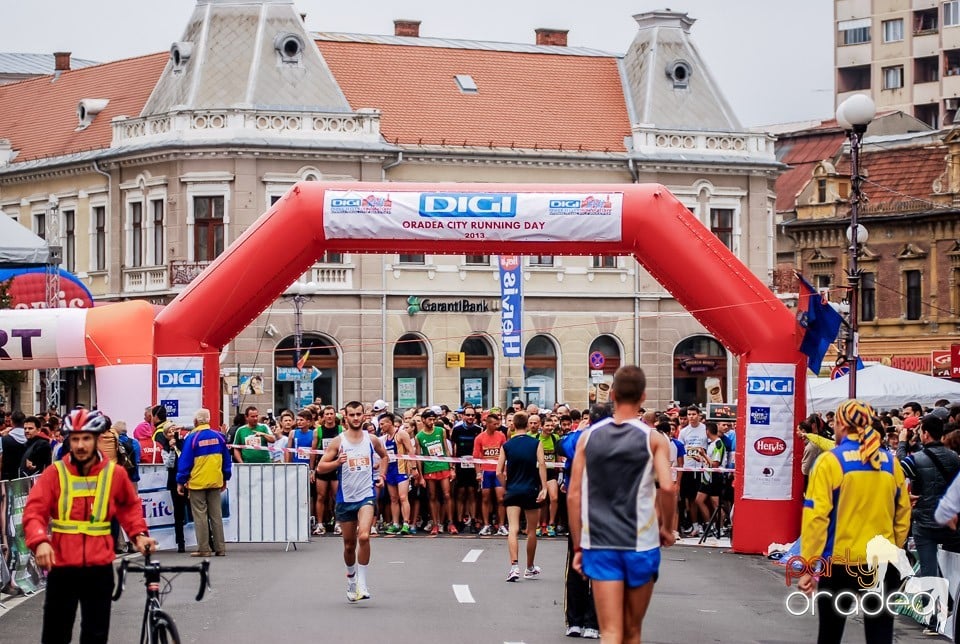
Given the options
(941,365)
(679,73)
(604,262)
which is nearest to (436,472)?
(604,262)

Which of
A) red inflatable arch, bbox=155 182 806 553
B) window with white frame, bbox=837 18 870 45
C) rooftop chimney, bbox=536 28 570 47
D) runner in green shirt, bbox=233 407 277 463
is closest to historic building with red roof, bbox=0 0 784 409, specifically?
rooftop chimney, bbox=536 28 570 47

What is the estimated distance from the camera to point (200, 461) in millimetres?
22125

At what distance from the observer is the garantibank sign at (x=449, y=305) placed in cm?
5425

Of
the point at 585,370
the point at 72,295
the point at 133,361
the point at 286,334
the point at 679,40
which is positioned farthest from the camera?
the point at 679,40

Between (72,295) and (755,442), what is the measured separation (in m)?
11.7

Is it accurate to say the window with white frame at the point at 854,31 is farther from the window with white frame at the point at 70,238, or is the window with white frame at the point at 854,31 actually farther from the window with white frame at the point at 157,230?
the window with white frame at the point at 157,230

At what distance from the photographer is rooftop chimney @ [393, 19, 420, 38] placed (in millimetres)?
63750

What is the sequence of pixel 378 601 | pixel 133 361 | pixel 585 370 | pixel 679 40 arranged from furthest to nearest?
pixel 679 40 → pixel 585 370 → pixel 133 361 → pixel 378 601

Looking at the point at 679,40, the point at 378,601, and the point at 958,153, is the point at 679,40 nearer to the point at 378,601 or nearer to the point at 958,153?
the point at 958,153

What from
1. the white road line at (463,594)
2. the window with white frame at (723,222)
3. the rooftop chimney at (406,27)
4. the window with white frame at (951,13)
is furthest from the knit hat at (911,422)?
the window with white frame at (951,13)

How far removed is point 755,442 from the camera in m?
23.1

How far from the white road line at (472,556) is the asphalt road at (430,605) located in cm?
8

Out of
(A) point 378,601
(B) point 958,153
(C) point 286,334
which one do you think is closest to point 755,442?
(A) point 378,601

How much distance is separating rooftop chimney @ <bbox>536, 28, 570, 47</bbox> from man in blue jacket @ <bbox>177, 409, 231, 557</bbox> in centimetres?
4583
